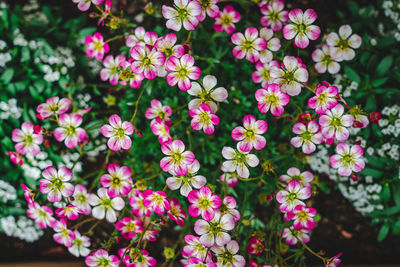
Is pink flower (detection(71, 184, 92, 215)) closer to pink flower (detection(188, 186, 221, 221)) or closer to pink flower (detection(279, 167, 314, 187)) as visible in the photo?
pink flower (detection(188, 186, 221, 221))

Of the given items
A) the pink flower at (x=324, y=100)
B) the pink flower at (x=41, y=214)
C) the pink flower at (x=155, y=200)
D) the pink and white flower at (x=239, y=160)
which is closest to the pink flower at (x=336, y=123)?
the pink flower at (x=324, y=100)

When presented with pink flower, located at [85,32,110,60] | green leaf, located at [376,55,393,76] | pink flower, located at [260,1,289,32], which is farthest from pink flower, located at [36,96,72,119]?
green leaf, located at [376,55,393,76]

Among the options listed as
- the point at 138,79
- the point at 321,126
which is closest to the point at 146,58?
the point at 138,79

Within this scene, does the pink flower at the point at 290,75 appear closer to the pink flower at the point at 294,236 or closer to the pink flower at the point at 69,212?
the pink flower at the point at 294,236

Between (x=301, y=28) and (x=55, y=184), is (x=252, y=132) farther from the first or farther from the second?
(x=55, y=184)

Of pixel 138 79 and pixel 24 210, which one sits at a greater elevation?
pixel 138 79

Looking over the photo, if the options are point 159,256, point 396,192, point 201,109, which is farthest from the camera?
point 159,256

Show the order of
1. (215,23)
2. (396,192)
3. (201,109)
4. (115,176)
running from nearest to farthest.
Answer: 1. (201,109)
2. (115,176)
3. (215,23)
4. (396,192)

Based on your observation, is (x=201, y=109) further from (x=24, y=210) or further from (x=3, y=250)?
(x=3, y=250)
